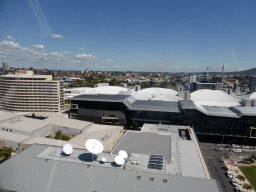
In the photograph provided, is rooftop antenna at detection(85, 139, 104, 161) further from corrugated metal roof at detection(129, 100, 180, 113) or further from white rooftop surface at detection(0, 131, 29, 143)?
corrugated metal roof at detection(129, 100, 180, 113)

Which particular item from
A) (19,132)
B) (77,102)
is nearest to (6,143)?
(19,132)

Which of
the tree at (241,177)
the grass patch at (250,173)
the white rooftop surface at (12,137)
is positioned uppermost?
the white rooftop surface at (12,137)

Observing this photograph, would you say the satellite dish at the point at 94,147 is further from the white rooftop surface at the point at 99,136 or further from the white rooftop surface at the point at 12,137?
the white rooftop surface at the point at 12,137

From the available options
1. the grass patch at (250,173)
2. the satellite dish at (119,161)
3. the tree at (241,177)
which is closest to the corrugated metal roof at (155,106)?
the grass patch at (250,173)

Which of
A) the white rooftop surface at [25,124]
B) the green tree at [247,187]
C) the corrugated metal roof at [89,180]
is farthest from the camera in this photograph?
the white rooftop surface at [25,124]

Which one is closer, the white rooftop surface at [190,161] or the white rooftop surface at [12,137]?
the white rooftop surface at [190,161]

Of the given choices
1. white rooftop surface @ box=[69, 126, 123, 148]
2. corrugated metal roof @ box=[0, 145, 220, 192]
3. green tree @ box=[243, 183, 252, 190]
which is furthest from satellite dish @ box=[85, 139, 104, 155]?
green tree @ box=[243, 183, 252, 190]

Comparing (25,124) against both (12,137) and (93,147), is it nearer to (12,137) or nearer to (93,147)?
(12,137)
